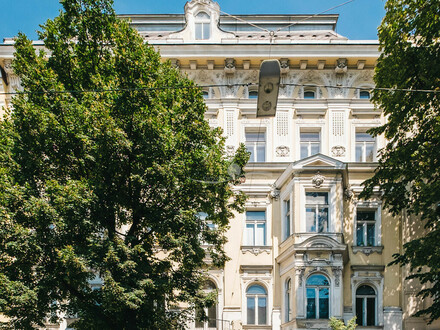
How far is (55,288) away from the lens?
15234 millimetres

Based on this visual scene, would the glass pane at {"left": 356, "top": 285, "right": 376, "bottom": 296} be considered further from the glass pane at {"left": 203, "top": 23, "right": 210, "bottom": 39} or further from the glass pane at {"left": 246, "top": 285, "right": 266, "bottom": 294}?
the glass pane at {"left": 203, "top": 23, "right": 210, "bottom": 39}

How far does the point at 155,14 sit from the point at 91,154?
13438 mm

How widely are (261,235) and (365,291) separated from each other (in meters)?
4.84

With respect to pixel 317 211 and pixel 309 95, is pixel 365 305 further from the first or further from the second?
pixel 309 95

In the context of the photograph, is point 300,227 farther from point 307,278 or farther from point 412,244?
point 412,244

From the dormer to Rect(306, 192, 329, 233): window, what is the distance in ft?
28.0

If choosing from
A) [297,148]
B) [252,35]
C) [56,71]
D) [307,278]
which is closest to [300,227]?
[307,278]

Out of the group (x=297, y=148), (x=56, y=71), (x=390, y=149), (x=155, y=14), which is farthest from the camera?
(x=155, y=14)

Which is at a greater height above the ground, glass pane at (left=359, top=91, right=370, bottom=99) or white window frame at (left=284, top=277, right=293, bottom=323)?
glass pane at (left=359, top=91, right=370, bottom=99)

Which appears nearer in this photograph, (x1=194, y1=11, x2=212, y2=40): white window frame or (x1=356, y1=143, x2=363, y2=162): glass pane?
(x1=356, y1=143, x2=363, y2=162): glass pane

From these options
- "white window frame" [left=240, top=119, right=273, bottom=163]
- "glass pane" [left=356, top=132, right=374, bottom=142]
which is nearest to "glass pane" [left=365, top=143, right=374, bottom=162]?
"glass pane" [left=356, top=132, right=374, bottom=142]

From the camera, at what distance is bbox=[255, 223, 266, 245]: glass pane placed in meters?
23.8

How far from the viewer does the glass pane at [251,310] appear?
22875mm

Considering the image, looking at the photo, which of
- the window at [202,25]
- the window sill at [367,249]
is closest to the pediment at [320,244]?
the window sill at [367,249]
